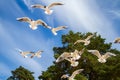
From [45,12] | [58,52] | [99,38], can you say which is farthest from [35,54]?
[99,38]

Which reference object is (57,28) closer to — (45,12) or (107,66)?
(45,12)

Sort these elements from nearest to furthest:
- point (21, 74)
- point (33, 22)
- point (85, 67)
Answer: point (33, 22) < point (85, 67) < point (21, 74)

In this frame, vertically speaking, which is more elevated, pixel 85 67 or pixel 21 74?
pixel 21 74

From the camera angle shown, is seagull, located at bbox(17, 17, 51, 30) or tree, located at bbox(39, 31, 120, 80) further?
tree, located at bbox(39, 31, 120, 80)

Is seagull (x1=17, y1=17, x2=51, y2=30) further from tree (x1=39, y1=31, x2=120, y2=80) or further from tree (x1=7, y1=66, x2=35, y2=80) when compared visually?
tree (x1=7, y1=66, x2=35, y2=80)

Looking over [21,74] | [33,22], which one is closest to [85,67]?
[33,22]

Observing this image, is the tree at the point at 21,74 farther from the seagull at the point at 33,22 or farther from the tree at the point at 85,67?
the seagull at the point at 33,22

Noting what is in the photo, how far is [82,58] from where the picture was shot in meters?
65.6

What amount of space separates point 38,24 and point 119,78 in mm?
40532

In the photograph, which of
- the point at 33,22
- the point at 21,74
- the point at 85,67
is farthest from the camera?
the point at 21,74

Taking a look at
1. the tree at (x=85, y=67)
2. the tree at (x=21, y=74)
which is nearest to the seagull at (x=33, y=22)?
the tree at (x=85, y=67)

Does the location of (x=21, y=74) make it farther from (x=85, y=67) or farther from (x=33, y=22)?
(x=33, y=22)

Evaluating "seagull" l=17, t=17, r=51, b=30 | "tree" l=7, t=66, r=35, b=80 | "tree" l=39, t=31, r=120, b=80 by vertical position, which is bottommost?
"seagull" l=17, t=17, r=51, b=30

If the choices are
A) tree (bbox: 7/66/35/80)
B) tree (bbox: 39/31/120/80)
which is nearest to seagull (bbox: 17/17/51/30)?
tree (bbox: 39/31/120/80)
